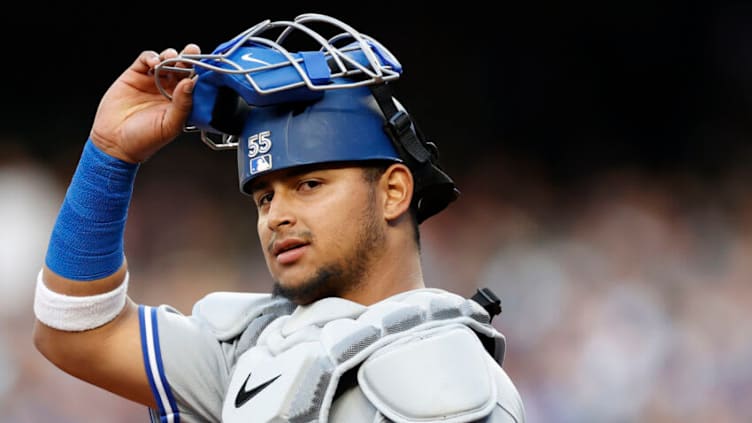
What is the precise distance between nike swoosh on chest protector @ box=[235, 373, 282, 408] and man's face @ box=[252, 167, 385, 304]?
168 millimetres

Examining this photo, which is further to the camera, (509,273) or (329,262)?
(509,273)

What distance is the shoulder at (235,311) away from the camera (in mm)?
1738

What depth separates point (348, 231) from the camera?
1.62 metres

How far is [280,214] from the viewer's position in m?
1.61

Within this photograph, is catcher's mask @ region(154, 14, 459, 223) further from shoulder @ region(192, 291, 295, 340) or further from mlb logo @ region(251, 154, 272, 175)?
shoulder @ region(192, 291, 295, 340)

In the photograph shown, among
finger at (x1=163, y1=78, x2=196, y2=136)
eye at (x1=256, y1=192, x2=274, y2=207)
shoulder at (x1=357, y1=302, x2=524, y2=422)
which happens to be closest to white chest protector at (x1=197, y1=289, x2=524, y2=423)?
shoulder at (x1=357, y1=302, x2=524, y2=422)

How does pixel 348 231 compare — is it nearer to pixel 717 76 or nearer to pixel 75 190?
pixel 75 190

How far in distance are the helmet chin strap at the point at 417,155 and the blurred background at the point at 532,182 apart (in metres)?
2.25

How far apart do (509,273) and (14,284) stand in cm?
196

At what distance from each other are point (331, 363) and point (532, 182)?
286cm

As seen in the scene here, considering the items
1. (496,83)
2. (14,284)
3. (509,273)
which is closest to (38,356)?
(14,284)

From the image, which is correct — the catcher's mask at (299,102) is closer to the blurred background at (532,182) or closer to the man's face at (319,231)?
the man's face at (319,231)

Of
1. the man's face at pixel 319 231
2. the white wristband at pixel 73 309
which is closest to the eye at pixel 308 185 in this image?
the man's face at pixel 319 231

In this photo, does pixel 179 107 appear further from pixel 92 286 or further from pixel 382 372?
pixel 382 372
